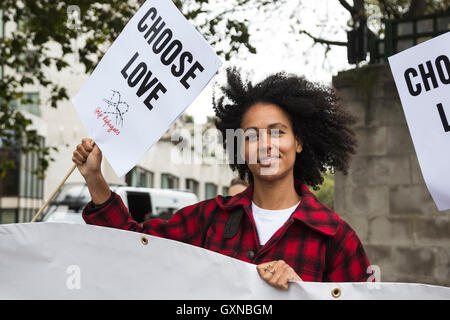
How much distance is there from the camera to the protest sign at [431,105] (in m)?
2.31

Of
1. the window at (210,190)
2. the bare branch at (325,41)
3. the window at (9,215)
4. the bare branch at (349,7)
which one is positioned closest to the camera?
the bare branch at (349,7)

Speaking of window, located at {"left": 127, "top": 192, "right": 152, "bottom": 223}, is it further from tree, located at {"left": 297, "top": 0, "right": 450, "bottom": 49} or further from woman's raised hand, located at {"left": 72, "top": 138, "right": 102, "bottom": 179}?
woman's raised hand, located at {"left": 72, "top": 138, "right": 102, "bottom": 179}

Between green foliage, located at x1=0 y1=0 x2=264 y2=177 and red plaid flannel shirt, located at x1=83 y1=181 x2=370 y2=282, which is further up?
green foliage, located at x1=0 y1=0 x2=264 y2=177

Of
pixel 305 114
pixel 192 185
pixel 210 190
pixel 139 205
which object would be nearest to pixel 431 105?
pixel 305 114

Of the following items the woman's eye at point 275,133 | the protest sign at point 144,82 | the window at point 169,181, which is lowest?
the woman's eye at point 275,133

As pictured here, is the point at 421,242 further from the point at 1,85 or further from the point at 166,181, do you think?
the point at 166,181

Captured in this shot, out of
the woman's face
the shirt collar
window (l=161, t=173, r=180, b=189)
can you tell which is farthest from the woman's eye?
window (l=161, t=173, r=180, b=189)

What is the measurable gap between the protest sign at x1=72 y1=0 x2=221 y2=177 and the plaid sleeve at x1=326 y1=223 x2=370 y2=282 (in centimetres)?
74

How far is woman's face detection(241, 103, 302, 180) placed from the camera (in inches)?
93.7

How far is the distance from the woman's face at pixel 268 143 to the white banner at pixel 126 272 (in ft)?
1.43

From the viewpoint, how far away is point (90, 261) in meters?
2.22

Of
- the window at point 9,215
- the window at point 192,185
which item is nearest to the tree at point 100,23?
the window at point 9,215

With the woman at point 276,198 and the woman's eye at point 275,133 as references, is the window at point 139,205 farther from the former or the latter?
the woman's eye at point 275,133

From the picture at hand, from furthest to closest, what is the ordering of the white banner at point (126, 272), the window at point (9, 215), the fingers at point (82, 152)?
the window at point (9, 215), the fingers at point (82, 152), the white banner at point (126, 272)
